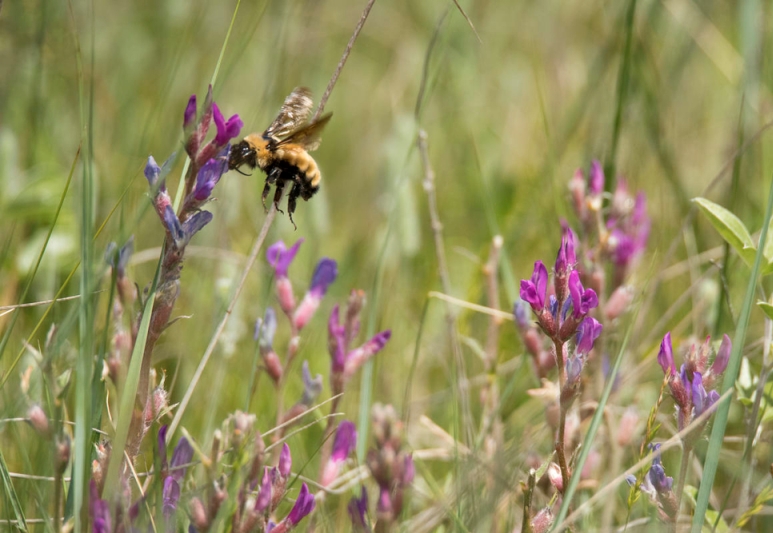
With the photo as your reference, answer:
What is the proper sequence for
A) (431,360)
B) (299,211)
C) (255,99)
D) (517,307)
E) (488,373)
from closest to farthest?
(517,307) < (488,373) < (431,360) < (299,211) < (255,99)

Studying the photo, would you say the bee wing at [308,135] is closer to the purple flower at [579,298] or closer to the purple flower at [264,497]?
the purple flower at [579,298]

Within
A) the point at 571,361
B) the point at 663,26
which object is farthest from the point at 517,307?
the point at 663,26

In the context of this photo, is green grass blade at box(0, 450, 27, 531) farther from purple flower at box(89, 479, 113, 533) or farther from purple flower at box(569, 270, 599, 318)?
purple flower at box(569, 270, 599, 318)

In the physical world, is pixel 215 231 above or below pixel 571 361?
below

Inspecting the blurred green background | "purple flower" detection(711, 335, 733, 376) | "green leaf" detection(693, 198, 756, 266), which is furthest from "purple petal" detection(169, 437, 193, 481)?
"green leaf" detection(693, 198, 756, 266)

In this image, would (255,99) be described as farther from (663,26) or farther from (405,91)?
(663,26)

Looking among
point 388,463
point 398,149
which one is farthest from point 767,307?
point 398,149
